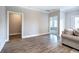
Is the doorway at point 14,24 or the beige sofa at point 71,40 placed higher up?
the doorway at point 14,24

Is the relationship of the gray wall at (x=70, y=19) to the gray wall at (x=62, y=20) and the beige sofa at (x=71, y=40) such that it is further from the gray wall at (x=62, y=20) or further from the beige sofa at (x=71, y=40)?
the beige sofa at (x=71, y=40)

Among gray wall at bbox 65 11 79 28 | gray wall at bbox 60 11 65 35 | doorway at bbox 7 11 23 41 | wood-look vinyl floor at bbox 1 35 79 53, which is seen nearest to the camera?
wood-look vinyl floor at bbox 1 35 79 53

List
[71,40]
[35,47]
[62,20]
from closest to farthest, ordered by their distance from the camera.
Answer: [71,40] → [35,47] → [62,20]

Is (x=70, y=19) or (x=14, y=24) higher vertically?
(x=70, y=19)

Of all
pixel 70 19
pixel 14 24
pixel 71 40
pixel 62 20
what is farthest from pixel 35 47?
pixel 70 19

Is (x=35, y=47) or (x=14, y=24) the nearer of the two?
(x=35, y=47)

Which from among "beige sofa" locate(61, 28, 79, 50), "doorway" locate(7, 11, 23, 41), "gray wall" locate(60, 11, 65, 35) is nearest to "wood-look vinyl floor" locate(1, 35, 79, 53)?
"beige sofa" locate(61, 28, 79, 50)

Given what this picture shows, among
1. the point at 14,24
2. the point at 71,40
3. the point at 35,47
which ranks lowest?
the point at 35,47

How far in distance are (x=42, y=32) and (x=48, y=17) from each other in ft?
4.86

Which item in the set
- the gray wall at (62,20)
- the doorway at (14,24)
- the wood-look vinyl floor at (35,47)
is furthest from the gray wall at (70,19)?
the doorway at (14,24)

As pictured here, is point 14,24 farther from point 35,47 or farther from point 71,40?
point 71,40

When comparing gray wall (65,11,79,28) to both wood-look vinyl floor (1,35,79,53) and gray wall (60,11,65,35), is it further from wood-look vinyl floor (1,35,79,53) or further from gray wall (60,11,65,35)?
wood-look vinyl floor (1,35,79,53)
